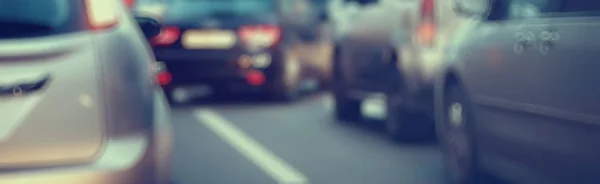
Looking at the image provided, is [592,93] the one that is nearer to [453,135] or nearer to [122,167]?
[122,167]

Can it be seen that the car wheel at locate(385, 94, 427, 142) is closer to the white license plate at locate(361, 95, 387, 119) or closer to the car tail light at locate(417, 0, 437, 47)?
the car tail light at locate(417, 0, 437, 47)

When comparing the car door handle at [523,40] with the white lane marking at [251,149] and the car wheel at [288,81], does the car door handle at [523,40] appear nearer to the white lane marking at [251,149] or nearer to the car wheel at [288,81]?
the white lane marking at [251,149]

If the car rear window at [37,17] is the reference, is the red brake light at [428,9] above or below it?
below

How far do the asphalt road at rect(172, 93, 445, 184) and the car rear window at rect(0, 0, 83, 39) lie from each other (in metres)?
3.44

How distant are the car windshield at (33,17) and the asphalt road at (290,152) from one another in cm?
344

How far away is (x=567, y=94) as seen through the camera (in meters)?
5.94

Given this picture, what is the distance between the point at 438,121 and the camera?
884 cm

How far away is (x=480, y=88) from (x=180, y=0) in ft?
28.8

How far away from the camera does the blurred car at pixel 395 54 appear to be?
33.6 feet

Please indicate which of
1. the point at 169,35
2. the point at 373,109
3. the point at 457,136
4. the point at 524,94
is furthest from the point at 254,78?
the point at 524,94

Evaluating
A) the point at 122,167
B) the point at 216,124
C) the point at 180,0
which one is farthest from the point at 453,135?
the point at 180,0

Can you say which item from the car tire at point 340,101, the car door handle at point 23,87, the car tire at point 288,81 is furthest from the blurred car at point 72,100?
the car tire at point 288,81

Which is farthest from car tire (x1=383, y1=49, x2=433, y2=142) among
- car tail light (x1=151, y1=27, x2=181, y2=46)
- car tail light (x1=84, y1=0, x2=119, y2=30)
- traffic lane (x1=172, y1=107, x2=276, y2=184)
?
car tail light (x1=84, y1=0, x2=119, y2=30)

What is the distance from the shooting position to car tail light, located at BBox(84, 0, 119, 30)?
526 centimetres
